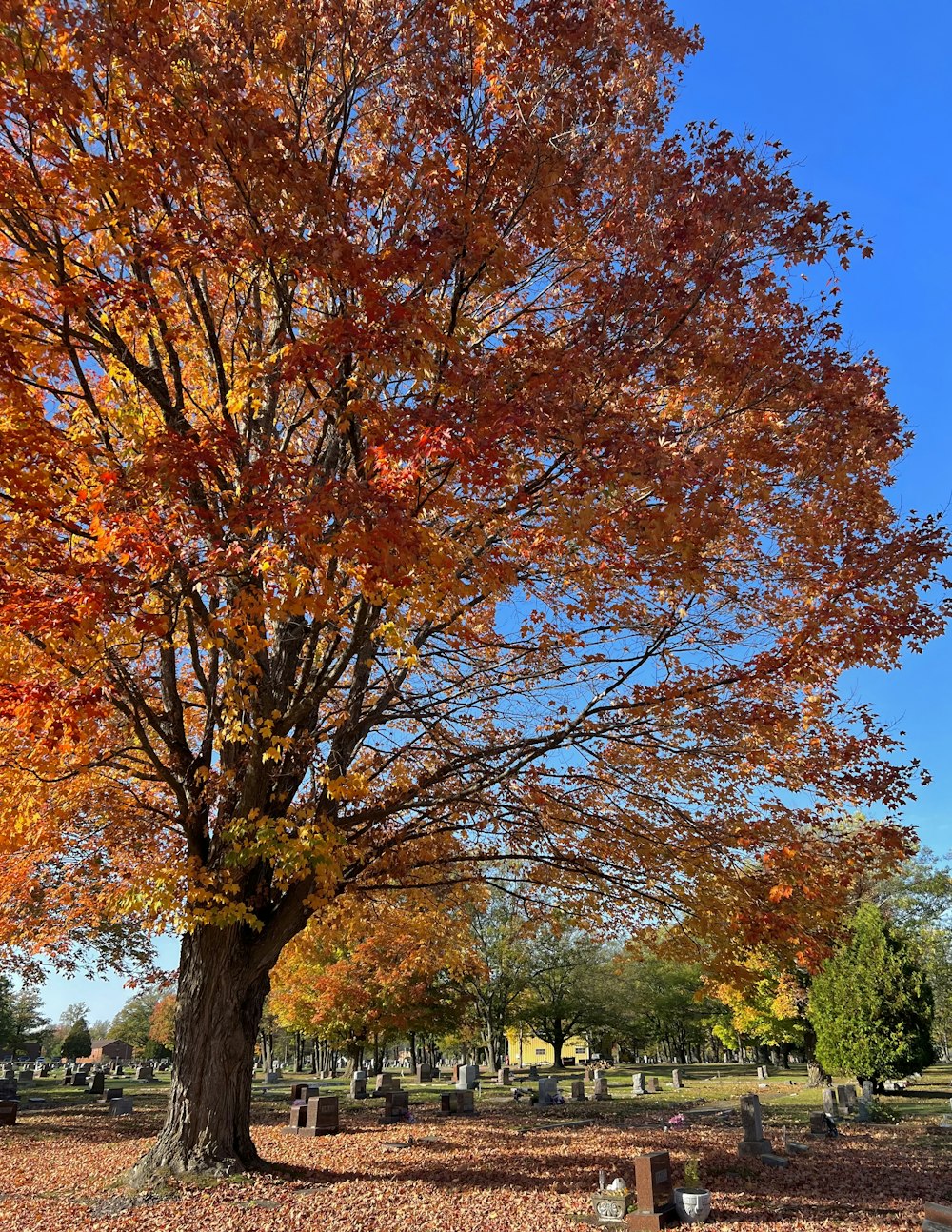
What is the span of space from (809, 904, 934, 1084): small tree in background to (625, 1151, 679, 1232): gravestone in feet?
64.0

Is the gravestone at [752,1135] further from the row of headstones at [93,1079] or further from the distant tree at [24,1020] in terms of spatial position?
the distant tree at [24,1020]

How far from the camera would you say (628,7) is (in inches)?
299

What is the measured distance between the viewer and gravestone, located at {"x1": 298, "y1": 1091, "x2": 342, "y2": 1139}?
14805 mm

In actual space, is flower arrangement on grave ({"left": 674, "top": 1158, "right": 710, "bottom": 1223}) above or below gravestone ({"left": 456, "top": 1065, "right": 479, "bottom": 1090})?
above

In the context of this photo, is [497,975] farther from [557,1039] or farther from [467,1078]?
[467,1078]

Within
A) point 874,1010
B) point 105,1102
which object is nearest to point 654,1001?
point 874,1010

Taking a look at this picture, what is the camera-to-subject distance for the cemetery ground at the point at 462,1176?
25.7 feet

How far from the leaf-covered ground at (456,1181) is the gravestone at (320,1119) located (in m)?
0.52

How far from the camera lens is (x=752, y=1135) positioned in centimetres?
1212

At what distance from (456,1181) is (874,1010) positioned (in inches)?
832

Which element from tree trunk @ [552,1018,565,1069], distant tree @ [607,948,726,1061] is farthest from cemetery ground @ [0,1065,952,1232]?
distant tree @ [607,948,726,1061]

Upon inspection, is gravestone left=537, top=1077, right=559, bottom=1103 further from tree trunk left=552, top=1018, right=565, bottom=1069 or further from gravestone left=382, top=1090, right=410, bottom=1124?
tree trunk left=552, top=1018, right=565, bottom=1069

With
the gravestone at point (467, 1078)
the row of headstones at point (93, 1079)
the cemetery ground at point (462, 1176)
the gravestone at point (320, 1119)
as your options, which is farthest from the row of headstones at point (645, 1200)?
the row of headstones at point (93, 1079)

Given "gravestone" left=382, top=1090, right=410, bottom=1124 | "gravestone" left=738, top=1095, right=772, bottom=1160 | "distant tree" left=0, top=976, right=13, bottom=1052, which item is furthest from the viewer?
"distant tree" left=0, top=976, right=13, bottom=1052
